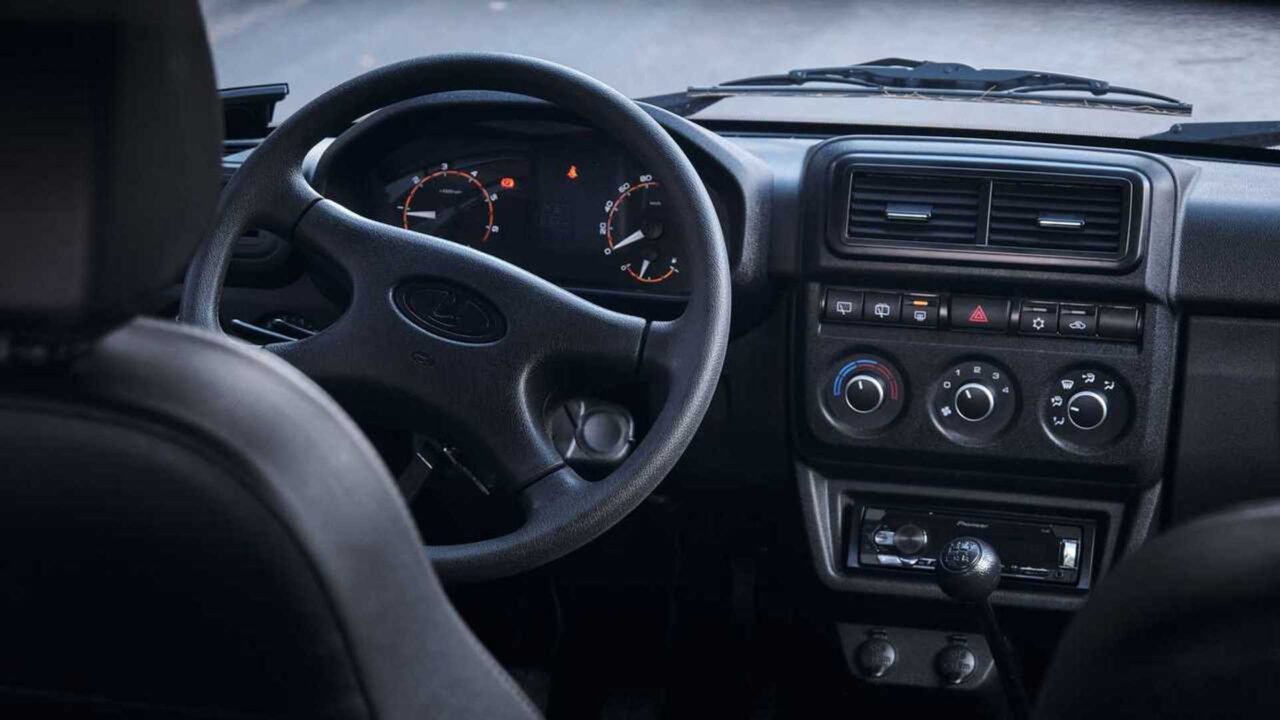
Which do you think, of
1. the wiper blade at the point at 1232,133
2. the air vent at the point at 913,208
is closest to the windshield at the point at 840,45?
the wiper blade at the point at 1232,133

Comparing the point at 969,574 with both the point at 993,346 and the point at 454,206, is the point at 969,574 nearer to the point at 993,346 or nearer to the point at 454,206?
the point at 993,346

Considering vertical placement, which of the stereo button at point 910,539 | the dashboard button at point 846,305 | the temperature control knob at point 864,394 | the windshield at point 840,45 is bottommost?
the stereo button at point 910,539

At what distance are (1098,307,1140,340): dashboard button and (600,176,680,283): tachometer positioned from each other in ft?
2.32

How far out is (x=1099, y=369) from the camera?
8.54 ft

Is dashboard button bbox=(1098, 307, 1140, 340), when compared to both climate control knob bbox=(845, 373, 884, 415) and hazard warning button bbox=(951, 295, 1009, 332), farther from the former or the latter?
climate control knob bbox=(845, 373, 884, 415)

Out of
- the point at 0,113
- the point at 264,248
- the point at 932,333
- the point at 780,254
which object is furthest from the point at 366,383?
the point at 0,113

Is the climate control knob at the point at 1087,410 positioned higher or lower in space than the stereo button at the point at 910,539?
higher

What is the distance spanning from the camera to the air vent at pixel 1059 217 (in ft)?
8.27

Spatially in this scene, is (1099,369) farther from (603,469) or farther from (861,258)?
(603,469)

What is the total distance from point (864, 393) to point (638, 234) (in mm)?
478

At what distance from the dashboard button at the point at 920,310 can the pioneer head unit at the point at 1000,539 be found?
0.36 m

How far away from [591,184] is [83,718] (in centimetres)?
158

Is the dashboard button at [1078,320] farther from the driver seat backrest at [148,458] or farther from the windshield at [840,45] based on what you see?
the driver seat backrest at [148,458]

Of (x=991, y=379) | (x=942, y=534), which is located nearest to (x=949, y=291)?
(x=991, y=379)
